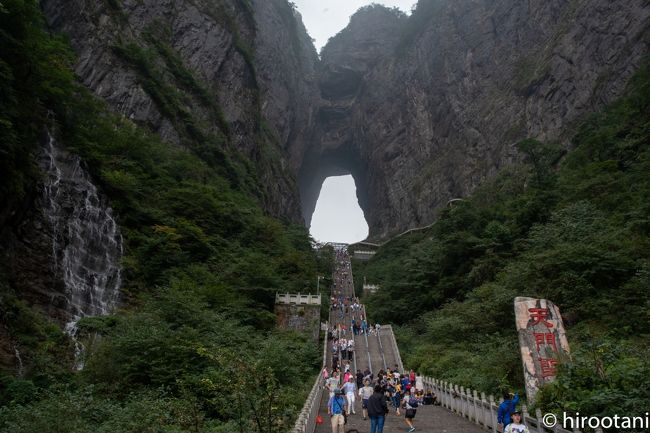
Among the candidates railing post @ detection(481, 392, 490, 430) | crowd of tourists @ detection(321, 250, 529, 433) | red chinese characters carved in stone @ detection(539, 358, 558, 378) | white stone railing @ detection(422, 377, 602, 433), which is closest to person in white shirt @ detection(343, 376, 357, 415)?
crowd of tourists @ detection(321, 250, 529, 433)

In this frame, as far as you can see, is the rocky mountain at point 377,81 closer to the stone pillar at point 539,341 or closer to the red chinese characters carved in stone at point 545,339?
the stone pillar at point 539,341

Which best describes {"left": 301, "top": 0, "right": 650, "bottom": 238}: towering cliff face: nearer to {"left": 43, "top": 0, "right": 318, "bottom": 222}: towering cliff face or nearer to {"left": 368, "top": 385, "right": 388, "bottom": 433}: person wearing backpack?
{"left": 43, "top": 0, "right": 318, "bottom": 222}: towering cliff face

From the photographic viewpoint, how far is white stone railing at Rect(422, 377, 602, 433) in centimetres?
619

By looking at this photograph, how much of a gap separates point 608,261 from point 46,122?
19.8m

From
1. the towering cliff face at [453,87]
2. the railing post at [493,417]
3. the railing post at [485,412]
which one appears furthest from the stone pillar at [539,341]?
the towering cliff face at [453,87]

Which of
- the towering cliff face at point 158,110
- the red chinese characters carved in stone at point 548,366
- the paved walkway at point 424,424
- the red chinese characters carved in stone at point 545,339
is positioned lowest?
the paved walkway at point 424,424

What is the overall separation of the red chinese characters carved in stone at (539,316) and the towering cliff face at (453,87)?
1136 inches

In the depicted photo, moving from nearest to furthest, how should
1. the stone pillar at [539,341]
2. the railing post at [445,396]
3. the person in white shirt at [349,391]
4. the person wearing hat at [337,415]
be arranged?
the person wearing hat at [337,415] → the stone pillar at [539,341] → the person in white shirt at [349,391] → the railing post at [445,396]

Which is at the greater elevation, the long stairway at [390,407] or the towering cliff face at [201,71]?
the towering cliff face at [201,71]

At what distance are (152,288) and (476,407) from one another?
12.9m

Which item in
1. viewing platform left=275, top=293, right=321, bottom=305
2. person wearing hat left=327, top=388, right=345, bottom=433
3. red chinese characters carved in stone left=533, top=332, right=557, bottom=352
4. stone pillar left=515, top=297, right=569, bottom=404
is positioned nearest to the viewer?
person wearing hat left=327, top=388, right=345, bottom=433

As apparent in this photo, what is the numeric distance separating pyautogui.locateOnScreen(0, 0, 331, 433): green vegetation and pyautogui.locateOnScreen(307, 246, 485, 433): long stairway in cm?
134

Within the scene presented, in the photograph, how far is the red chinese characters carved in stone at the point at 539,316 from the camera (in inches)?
340

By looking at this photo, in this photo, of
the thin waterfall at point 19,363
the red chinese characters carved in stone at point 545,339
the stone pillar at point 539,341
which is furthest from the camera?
the thin waterfall at point 19,363
